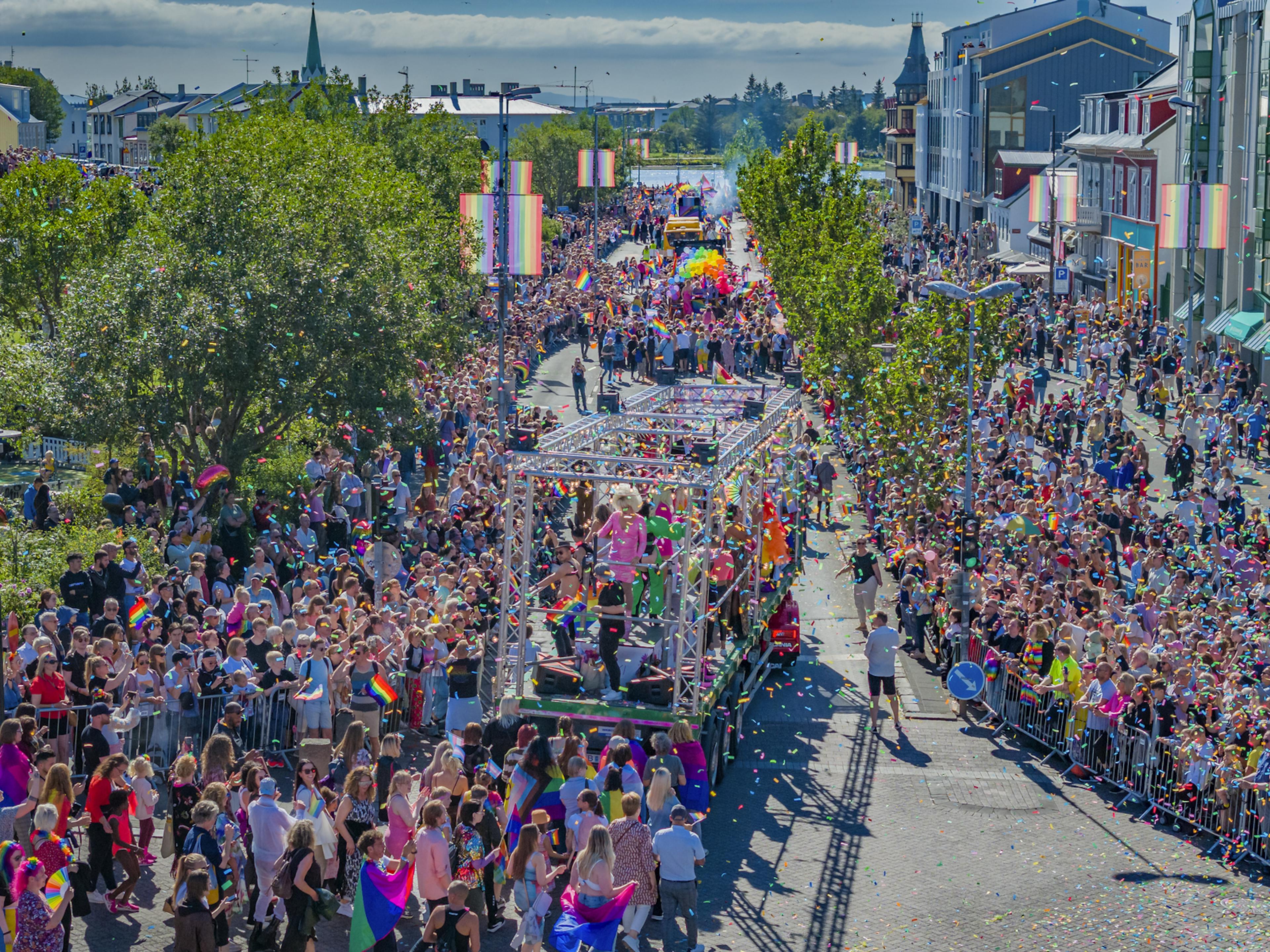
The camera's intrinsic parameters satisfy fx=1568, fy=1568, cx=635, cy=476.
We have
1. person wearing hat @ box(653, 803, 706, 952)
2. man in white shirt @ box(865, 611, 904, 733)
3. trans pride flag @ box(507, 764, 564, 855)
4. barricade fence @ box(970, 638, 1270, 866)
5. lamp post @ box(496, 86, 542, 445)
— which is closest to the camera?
person wearing hat @ box(653, 803, 706, 952)

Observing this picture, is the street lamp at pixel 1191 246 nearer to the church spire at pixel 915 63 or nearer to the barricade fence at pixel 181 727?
the barricade fence at pixel 181 727

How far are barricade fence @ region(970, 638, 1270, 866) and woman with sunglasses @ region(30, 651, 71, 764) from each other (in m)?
9.42

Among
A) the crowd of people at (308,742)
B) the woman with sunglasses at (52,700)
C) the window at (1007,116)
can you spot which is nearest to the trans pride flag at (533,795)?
the crowd of people at (308,742)

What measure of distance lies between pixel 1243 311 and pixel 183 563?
32051 millimetres

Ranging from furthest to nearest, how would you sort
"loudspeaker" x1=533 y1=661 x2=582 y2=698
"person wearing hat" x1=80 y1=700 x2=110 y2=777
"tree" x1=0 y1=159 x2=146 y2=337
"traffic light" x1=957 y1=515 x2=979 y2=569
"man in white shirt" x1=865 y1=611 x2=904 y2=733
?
"tree" x1=0 y1=159 x2=146 y2=337, "traffic light" x1=957 y1=515 x2=979 y2=569, "man in white shirt" x1=865 y1=611 x2=904 y2=733, "loudspeaker" x1=533 y1=661 x2=582 y2=698, "person wearing hat" x1=80 y1=700 x2=110 y2=777

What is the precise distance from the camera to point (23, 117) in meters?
124

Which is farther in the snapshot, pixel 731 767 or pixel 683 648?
pixel 731 767

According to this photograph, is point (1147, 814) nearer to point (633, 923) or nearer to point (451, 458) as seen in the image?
point (633, 923)

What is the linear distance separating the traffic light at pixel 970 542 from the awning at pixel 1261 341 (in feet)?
58.8

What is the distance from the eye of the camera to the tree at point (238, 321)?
22562 mm

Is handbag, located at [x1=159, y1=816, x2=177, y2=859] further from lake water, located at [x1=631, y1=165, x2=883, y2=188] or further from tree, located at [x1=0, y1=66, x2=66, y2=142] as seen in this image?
tree, located at [x1=0, y1=66, x2=66, y2=142]

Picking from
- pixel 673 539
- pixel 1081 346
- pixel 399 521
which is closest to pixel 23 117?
pixel 1081 346

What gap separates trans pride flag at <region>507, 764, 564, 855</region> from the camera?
12.1 meters

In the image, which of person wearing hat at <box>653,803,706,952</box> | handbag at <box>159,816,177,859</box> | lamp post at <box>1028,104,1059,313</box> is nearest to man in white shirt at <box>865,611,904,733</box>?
person wearing hat at <box>653,803,706,952</box>
